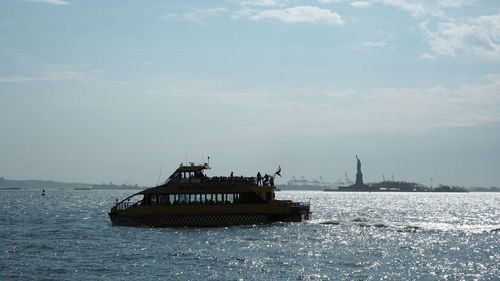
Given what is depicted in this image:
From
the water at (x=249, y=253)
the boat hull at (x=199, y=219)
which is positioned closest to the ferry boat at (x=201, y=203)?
the boat hull at (x=199, y=219)

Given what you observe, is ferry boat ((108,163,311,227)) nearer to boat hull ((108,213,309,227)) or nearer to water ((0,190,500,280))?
boat hull ((108,213,309,227))

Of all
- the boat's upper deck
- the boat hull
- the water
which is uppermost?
the boat's upper deck

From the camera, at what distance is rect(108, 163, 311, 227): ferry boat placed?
180 feet

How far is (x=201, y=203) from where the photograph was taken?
54969mm

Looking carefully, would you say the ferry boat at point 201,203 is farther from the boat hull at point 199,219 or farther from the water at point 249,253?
the water at point 249,253

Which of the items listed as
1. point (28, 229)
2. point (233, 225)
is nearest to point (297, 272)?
point (233, 225)

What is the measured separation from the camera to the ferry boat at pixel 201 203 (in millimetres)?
54750

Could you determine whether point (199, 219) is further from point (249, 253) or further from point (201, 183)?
point (249, 253)

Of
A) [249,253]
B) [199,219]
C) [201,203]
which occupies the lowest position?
[249,253]

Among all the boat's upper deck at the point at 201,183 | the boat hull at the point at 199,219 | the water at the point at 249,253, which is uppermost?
the boat's upper deck at the point at 201,183

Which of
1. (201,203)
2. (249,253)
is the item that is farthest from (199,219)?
(249,253)

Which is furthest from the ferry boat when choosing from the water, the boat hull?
the water

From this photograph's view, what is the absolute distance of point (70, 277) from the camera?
3198 centimetres

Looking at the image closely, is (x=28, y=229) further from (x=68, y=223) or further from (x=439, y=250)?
(x=439, y=250)
